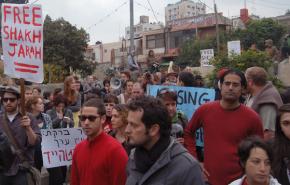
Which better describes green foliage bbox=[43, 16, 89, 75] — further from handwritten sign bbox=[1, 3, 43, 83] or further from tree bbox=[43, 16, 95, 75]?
handwritten sign bbox=[1, 3, 43, 83]

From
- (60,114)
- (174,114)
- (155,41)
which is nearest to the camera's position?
(174,114)

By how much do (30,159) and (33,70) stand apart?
40.5 inches

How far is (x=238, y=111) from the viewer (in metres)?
4.57

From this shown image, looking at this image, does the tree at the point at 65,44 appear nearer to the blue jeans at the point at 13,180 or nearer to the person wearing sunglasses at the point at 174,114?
the blue jeans at the point at 13,180

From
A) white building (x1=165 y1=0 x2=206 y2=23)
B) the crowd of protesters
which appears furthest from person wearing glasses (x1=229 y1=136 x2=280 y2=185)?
white building (x1=165 y1=0 x2=206 y2=23)

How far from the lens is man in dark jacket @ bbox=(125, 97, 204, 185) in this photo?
306 cm

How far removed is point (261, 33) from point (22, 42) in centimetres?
4153

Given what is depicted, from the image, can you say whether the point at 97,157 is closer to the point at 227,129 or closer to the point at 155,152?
the point at 155,152

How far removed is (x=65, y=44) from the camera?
38.1 m

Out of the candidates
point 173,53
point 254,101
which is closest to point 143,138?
point 254,101

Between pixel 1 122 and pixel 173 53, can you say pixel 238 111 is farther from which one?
pixel 173 53

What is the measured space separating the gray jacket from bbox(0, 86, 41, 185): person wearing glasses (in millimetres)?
2804

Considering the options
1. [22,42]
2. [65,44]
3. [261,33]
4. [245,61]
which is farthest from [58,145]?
[261,33]

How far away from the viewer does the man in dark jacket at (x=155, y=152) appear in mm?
3064
